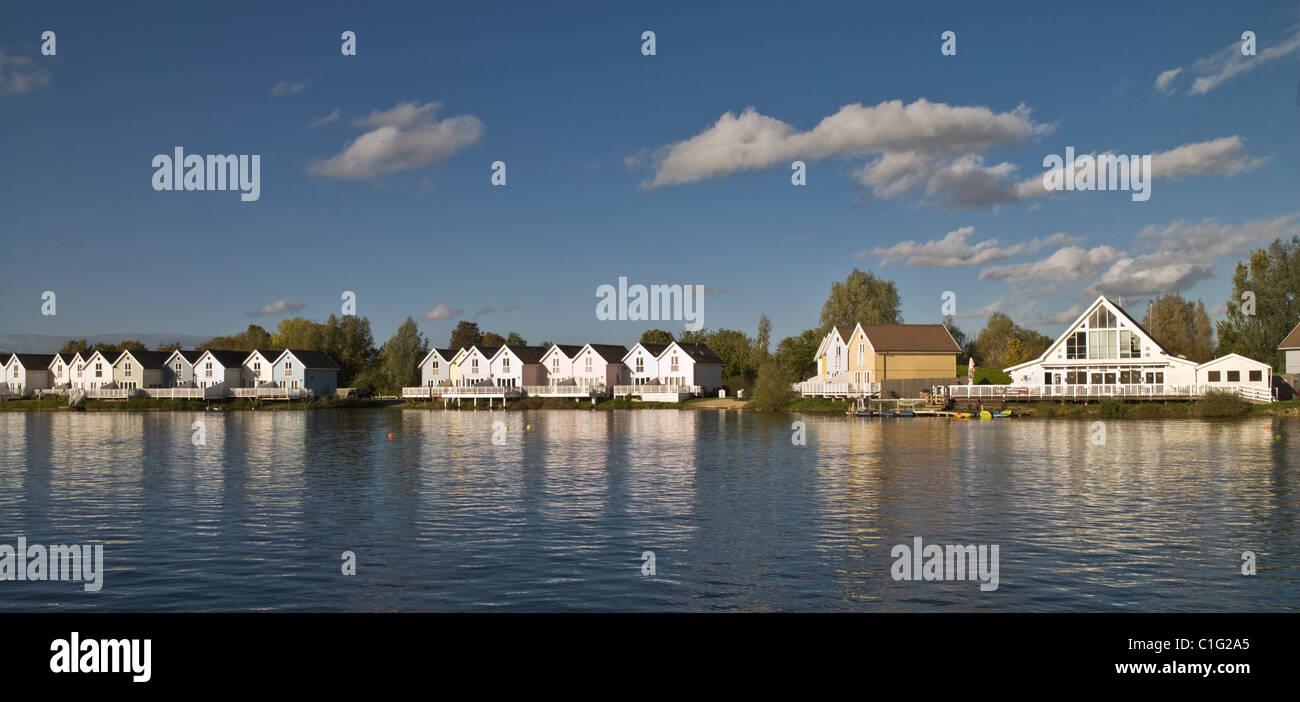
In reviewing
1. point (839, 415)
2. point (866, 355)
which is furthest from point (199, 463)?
point (866, 355)

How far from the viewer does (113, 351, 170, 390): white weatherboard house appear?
374ft

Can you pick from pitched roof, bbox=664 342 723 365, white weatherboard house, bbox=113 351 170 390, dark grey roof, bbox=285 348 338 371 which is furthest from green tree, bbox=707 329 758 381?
white weatherboard house, bbox=113 351 170 390

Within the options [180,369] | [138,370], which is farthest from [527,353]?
[138,370]

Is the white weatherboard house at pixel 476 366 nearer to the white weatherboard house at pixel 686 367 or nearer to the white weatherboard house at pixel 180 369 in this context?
the white weatherboard house at pixel 686 367

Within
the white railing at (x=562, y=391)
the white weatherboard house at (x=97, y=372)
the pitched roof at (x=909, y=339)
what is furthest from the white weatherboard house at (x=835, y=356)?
the white weatherboard house at (x=97, y=372)

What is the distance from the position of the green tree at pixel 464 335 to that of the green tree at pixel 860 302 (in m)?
63.4

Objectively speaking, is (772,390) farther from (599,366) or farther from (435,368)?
(435,368)

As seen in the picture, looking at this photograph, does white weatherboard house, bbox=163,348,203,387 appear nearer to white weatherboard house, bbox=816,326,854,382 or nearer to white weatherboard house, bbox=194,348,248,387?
white weatherboard house, bbox=194,348,248,387

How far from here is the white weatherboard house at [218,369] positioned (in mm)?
110062
